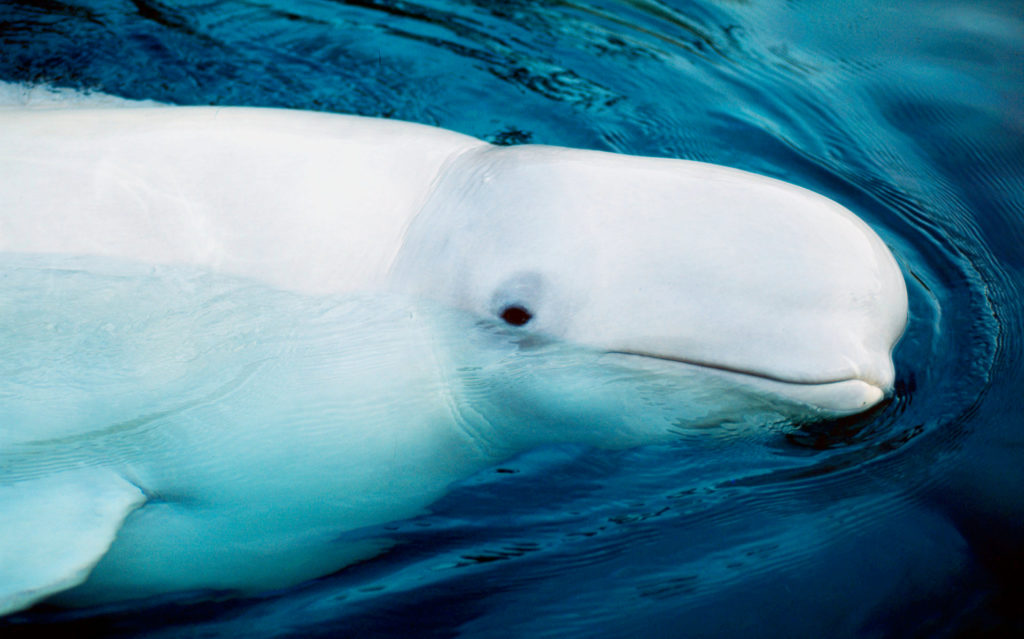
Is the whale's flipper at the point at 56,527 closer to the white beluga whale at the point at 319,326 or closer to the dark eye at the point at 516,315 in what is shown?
the white beluga whale at the point at 319,326

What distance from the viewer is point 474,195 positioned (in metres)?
3.73

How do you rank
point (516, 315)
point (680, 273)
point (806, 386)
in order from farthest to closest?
point (516, 315), point (680, 273), point (806, 386)

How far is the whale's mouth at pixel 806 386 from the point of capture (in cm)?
324

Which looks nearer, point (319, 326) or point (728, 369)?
point (728, 369)

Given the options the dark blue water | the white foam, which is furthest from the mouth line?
the white foam

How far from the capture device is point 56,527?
337 centimetres

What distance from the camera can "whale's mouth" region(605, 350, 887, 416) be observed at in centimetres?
324

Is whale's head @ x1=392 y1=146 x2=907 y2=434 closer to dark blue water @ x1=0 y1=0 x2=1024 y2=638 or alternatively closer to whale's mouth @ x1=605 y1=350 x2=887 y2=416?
whale's mouth @ x1=605 y1=350 x2=887 y2=416

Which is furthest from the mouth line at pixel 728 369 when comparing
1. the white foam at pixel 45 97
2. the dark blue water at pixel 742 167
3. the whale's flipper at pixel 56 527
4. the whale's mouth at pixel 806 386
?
the white foam at pixel 45 97

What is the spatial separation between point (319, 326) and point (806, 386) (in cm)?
188

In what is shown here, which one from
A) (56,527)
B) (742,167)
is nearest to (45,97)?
(56,527)

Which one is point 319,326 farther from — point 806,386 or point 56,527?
point 806,386

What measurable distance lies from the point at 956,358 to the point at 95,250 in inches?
154

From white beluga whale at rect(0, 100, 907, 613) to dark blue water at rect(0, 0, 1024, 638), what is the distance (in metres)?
0.27
